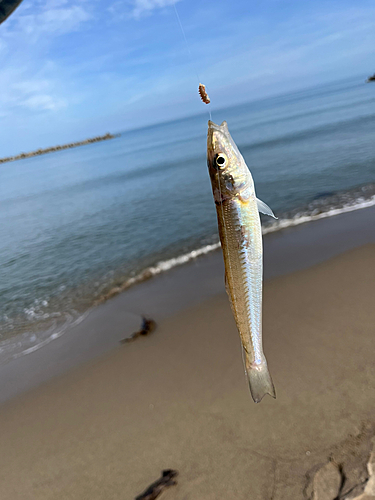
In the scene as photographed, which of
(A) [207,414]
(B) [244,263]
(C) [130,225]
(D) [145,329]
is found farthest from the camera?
(C) [130,225]

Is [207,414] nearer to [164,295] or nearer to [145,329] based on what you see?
[145,329]

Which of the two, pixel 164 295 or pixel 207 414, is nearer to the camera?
pixel 207 414

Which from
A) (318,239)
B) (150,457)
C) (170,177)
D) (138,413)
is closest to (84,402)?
(138,413)

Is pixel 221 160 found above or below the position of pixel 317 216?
above

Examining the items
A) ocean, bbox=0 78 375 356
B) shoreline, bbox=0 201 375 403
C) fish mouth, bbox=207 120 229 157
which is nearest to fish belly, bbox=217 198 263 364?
fish mouth, bbox=207 120 229 157

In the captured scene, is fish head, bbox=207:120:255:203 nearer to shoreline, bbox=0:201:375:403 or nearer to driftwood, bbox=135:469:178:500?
driftwood, bbox=135:469:178:500

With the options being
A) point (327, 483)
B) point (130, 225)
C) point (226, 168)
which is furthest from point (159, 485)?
point (130, 225)

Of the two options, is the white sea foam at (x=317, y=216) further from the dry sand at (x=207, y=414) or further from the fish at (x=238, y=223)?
the fish at (x=238, y=223)

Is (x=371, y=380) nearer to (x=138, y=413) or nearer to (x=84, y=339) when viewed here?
(x=138, y=413)

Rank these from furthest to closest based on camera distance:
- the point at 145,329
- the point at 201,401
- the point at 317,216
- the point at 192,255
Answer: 1. the point at 317,216
2. the point at 192,255
3. the point at 145,329
4. the point at 201,401
